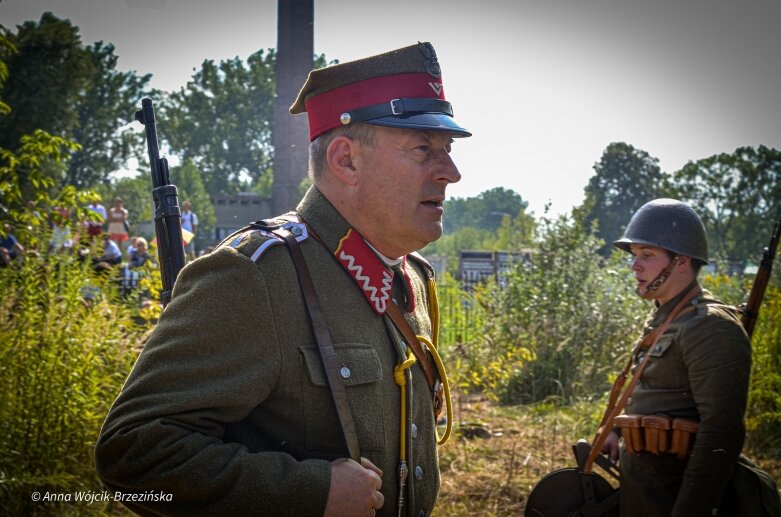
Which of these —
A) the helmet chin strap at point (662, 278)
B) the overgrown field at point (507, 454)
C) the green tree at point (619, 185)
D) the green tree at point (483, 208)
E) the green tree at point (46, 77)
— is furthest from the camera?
the green tree at point (483, 208)

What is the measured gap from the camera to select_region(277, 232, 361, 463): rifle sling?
1982 millimetres

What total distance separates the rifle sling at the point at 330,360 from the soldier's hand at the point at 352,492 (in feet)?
0.28

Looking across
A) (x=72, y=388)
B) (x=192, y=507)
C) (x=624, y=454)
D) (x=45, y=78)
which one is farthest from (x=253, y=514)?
(x=45, y=78)

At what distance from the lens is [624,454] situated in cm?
383

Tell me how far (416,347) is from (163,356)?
0.91 meters

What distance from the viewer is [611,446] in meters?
4.09

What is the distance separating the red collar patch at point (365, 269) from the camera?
2.26m

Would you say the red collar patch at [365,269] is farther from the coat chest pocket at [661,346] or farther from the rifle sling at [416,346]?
the coat chest pocket at [661,346]

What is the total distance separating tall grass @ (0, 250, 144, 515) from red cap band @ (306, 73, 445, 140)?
288 cm

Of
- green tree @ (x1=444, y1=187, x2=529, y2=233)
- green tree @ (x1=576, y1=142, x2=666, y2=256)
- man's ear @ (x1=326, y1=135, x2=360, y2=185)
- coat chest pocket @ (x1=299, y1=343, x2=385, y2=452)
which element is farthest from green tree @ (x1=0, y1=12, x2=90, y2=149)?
green tree @ (x1=444, y1=187, x2=529, y2=233)

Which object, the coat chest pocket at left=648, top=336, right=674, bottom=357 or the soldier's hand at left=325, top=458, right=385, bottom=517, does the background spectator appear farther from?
the soldier's hand at left=325, top=458, right=385, bottom=517

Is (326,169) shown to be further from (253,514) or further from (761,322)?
(761,322)

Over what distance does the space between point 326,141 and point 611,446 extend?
9.22 feet

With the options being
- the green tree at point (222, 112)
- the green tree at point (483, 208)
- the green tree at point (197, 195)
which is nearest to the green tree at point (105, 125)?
the green tree at point (197, 195)
